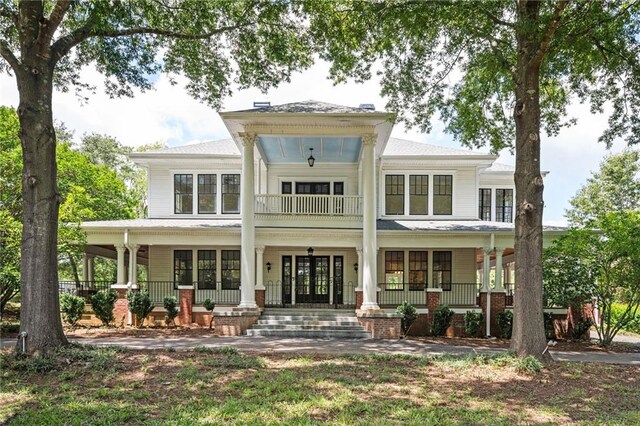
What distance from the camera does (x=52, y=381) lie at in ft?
22.5

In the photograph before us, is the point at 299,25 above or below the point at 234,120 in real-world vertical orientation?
above

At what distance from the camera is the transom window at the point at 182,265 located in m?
17.2

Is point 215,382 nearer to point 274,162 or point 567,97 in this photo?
point 274,162

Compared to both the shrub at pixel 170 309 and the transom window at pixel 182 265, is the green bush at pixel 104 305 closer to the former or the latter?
the shrub at pixel 170 309

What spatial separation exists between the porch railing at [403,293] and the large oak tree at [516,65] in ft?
20.0

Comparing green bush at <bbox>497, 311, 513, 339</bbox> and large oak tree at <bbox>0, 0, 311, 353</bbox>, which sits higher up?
large oak tree at <bbox>0, 0, 311, 353</bbox>

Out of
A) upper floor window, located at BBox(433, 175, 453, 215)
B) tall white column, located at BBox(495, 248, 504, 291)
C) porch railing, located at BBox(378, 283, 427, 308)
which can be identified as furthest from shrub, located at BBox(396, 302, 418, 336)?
upper floor window, located at BBox(433, 175, 453, 215)

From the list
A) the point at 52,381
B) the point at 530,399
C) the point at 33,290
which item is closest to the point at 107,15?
the point at 33,290

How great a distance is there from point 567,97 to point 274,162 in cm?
1060

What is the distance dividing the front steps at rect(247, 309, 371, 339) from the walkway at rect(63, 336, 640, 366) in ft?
2.00

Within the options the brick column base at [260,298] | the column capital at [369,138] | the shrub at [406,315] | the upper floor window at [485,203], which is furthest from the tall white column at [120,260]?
the upper floor window at [485,203]

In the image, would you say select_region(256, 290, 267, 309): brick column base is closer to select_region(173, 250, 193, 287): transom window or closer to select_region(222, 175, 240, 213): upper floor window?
select_region(173, 250, 193, 287): transom window

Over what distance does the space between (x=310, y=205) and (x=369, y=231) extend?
276 centimetres

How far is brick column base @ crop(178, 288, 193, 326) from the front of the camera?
15.1 metres
